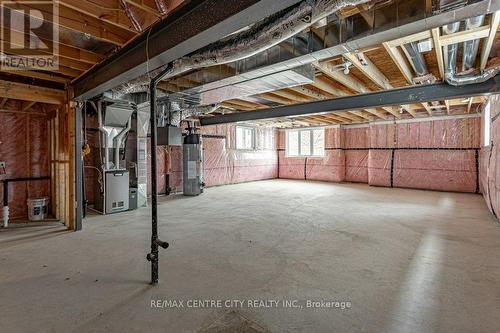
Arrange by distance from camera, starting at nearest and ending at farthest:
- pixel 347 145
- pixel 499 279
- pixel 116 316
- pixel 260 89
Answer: pixel 116 316 < pixel 499 279 < pixel 260 89 < pixel 347 145

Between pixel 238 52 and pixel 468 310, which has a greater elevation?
pixel 238 52

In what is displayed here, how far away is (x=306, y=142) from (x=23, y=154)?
8.36 m

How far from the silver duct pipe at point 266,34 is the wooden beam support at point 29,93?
2.35m

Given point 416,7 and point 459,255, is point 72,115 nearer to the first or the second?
point 416,7

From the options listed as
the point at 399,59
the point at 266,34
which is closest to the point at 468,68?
the point at 399,59

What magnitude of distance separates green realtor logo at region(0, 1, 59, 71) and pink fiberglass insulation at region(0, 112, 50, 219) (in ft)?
6.67

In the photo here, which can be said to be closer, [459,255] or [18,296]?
[18,296]

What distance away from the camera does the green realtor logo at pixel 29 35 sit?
73.4 inches

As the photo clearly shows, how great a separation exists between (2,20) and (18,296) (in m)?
2.12

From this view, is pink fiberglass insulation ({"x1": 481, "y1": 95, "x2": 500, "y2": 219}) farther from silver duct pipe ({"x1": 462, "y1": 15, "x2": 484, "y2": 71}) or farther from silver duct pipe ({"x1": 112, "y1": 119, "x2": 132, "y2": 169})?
silver duct pipe ({"x1": 112, "y1": 119, "x2": 132, "y2": 169})

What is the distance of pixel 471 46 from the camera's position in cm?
274

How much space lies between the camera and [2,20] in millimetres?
1993

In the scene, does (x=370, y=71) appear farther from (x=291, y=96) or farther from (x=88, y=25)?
(x=88, y=25)

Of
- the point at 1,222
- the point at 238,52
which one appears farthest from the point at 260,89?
the point at 1,222
